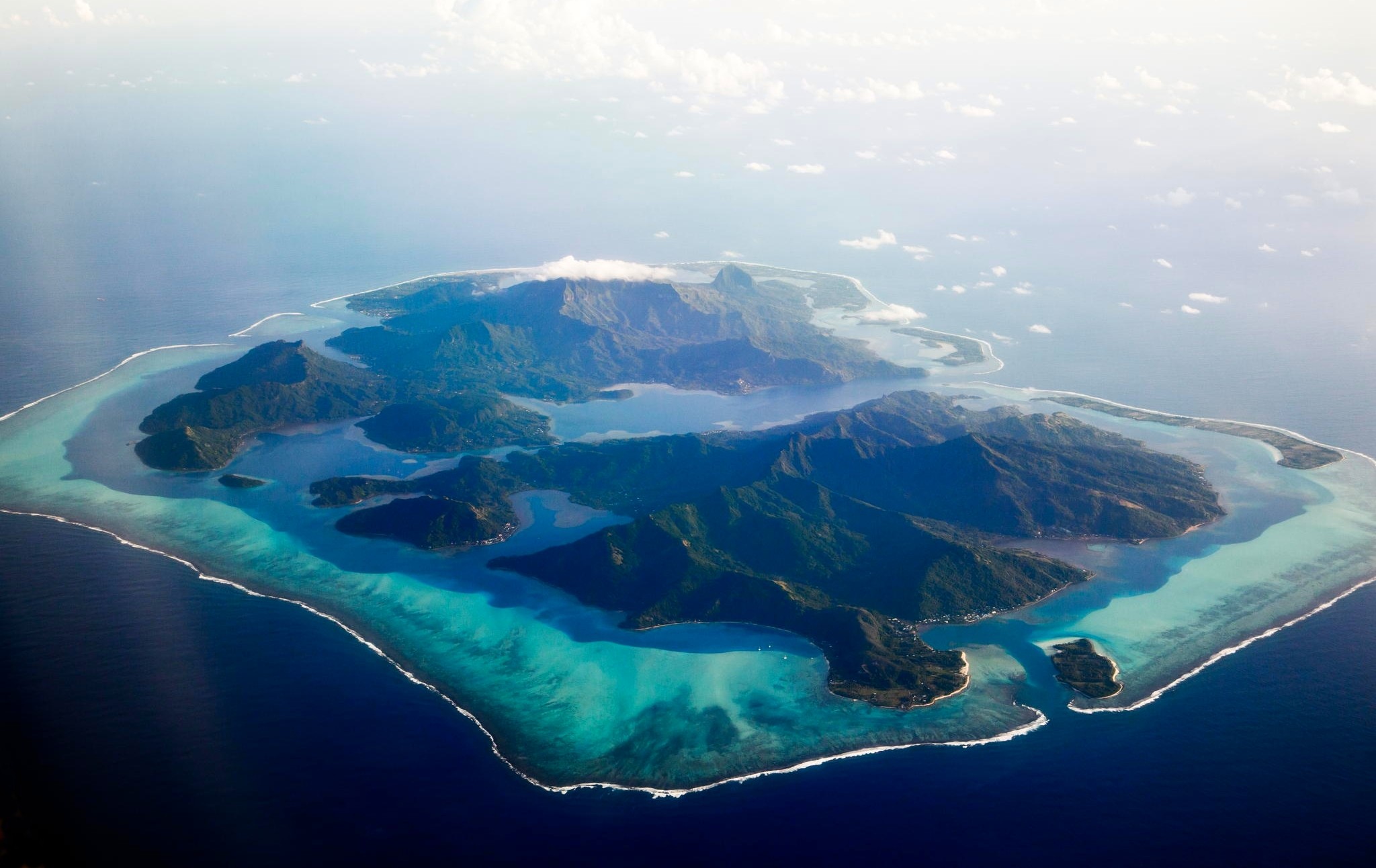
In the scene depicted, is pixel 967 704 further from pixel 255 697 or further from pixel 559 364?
pixel 559 364

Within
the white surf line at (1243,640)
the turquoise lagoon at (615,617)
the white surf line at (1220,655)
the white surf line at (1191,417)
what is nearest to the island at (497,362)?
the turquoise lagoon at (615,617)

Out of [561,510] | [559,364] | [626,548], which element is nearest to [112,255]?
[559,364]

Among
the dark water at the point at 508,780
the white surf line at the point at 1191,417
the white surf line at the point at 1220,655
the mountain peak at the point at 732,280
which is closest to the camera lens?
the dark water at the point at 508,780

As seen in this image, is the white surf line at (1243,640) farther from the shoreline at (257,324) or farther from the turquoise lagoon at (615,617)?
the shoreline at (257,324)

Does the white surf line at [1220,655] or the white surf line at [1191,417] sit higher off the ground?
the white surf line at [1191,417]

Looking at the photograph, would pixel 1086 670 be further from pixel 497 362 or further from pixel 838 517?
pixel 497 362
